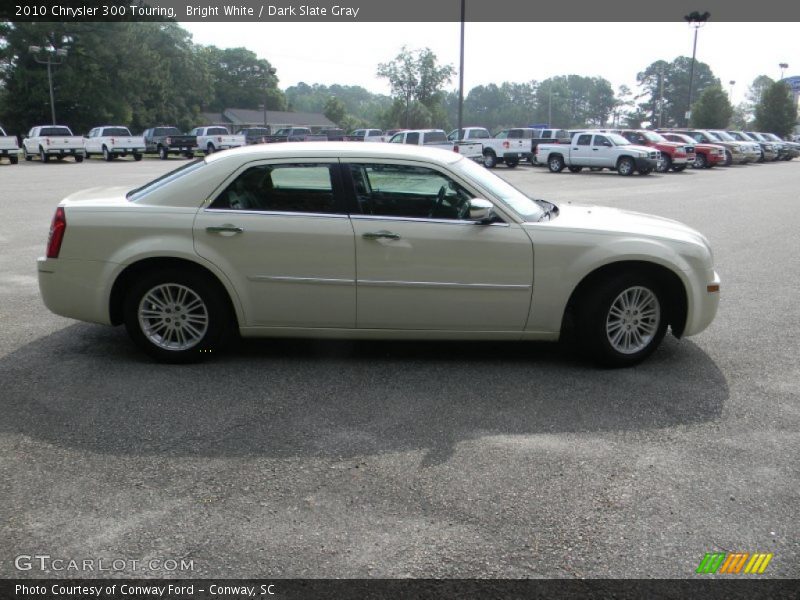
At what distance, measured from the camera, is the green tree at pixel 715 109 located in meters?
57.6

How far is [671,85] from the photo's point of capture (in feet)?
521

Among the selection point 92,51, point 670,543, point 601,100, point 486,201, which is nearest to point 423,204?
point 486,201

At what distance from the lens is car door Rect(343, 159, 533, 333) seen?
5.20m

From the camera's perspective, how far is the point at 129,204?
17.8ft

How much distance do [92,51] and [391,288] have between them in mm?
68194

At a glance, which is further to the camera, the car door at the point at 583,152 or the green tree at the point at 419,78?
the green tree at the point at 419,78

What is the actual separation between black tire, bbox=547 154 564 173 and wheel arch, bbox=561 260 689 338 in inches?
1138

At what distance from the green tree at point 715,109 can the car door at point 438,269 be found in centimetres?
5931

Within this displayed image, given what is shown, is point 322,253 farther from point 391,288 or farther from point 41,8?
point 41,8

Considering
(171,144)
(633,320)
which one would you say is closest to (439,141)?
(171,144)

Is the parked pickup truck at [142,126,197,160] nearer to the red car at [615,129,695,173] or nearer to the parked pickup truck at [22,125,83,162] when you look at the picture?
the parked pickup truck at [22,125,83,162]

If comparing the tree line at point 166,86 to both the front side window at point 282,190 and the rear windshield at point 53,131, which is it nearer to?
the rear windshield at point 53,131

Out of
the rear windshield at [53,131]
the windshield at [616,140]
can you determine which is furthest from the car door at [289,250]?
the rear windshield at [53,131]

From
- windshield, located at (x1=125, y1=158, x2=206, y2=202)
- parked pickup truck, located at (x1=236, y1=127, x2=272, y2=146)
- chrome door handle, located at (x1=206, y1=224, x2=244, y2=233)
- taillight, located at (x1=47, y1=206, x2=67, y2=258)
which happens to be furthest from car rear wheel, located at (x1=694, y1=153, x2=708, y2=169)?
taillight, located at (x1=47, y1=206, x2=67, y2=258)
